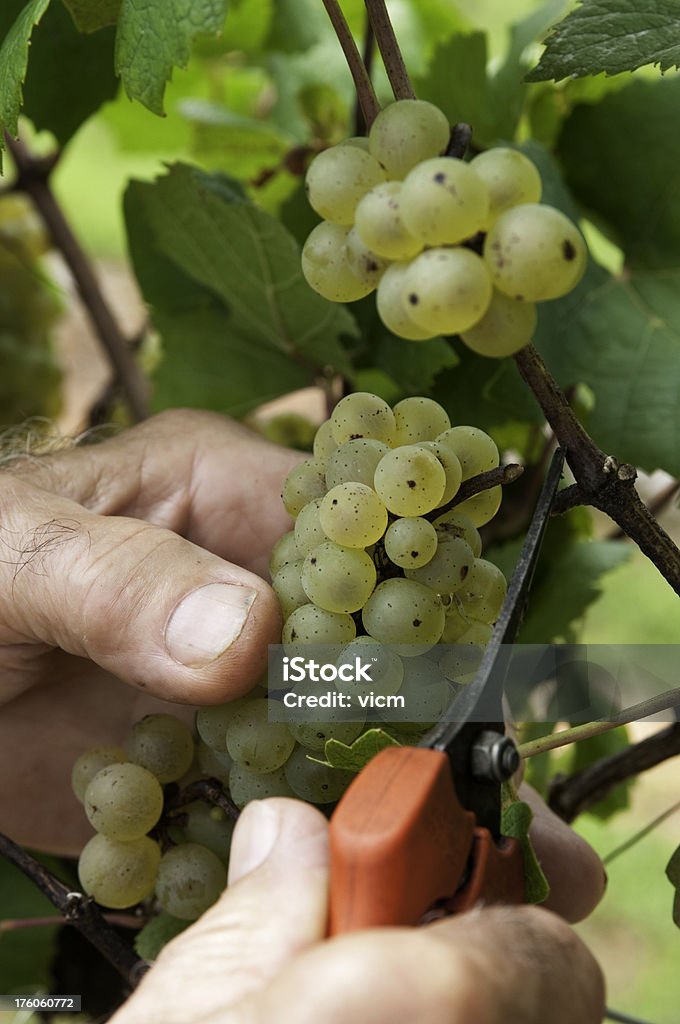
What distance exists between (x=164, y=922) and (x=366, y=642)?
18 centimetres

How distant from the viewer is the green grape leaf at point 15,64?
37 centimetres

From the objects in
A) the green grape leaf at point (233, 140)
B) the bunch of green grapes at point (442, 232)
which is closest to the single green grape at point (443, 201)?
the bunch of green grapes at point (442, 232)

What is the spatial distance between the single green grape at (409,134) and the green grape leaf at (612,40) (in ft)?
0.24

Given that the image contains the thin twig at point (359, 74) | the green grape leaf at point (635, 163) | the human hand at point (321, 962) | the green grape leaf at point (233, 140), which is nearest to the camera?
the human hand at point (321, 962)

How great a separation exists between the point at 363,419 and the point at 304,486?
0.04 m

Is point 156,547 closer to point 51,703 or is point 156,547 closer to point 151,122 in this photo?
point 51,703

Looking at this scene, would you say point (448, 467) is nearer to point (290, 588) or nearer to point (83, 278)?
point (290, 588)

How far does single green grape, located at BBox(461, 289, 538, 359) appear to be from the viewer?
29 cm

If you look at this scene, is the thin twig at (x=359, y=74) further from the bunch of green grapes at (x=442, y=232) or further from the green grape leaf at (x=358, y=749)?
the green grape leaf at (x=358, y=749)

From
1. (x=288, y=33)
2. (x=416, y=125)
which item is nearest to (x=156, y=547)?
(x=416, y=125)

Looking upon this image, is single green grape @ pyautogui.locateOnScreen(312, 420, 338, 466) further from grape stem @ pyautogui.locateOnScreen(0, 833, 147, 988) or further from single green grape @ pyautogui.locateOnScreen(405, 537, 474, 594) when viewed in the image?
grape stem @ pyautogui.locateOnScreen(0, 833, 147, 988)

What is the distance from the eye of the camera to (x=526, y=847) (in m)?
0.34

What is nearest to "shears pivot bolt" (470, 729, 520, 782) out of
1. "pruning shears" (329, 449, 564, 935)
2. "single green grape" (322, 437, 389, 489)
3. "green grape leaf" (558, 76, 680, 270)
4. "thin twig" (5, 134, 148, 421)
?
"pruning shears" (329, 449, 564, 935)

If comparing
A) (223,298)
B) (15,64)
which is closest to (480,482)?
(15,64)
